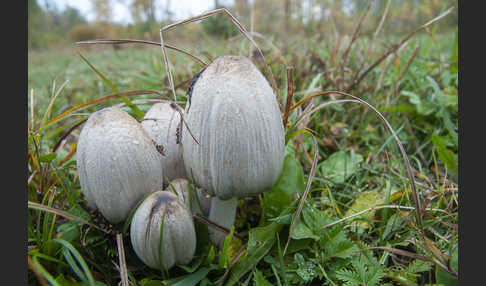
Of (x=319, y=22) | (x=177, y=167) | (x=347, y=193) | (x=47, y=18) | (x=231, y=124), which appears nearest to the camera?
(x=231, y=124)

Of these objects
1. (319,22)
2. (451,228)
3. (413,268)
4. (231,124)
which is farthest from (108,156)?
(319,22)

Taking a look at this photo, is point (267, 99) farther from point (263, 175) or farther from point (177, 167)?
point (177, 167)

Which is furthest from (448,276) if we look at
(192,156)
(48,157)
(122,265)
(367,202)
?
(48,157)

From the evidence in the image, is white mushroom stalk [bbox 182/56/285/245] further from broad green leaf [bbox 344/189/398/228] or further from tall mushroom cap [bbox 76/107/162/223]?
broad green leaf [bbox 344/189/398/228]

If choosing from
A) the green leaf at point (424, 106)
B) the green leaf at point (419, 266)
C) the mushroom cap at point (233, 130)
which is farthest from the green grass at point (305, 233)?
the mushroom cap at point (233, 130)

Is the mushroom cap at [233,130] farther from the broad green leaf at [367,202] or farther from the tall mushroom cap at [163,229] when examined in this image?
the broad green leaf at [367,202]

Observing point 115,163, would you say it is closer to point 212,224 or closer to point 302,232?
point 212,224
